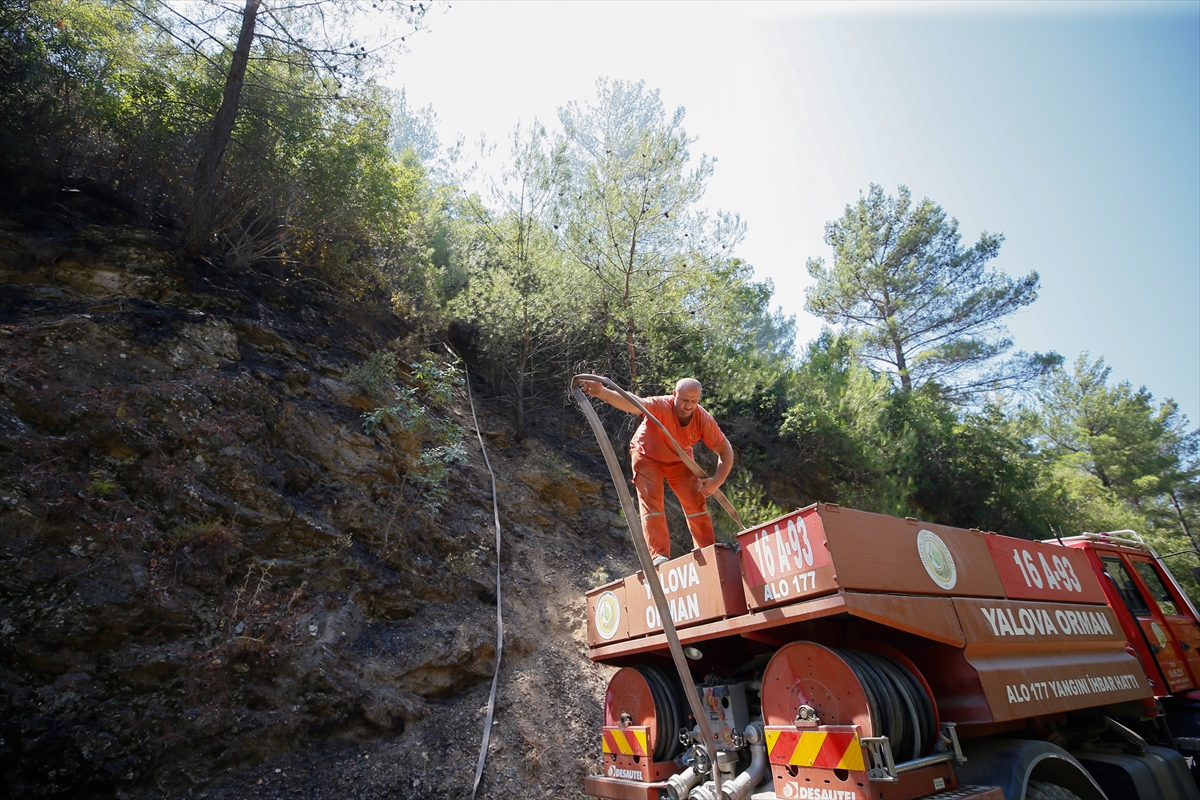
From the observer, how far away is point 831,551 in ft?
10.4

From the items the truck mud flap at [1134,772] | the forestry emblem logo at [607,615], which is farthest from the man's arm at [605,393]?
the truck mud flap at [1134,772]

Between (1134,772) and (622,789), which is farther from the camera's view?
(1134,772)

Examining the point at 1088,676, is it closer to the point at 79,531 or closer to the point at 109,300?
the point at 79,531

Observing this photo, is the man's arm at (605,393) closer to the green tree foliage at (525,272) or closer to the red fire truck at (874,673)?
the red fire truck at (874,673)

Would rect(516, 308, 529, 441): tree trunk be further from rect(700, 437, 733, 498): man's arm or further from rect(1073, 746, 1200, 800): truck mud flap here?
rect(1073, 746, 1200, 800): truck mud flap

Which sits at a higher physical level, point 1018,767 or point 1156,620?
point 1156,620

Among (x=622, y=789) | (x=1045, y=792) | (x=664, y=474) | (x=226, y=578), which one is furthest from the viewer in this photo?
(x=226, y=578)

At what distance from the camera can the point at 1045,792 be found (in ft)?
11.4

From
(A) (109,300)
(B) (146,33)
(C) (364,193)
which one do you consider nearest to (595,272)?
(C) (364,193)

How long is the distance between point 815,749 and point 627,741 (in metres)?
1.59

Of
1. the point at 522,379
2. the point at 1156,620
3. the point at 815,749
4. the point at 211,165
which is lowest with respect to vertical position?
the point at 815,749

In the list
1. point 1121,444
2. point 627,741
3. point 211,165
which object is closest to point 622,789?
point 627,741

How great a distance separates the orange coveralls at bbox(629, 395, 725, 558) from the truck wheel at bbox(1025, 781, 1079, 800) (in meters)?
2.37

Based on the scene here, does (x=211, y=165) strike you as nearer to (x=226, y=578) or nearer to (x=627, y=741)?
(x=226, y=578)
